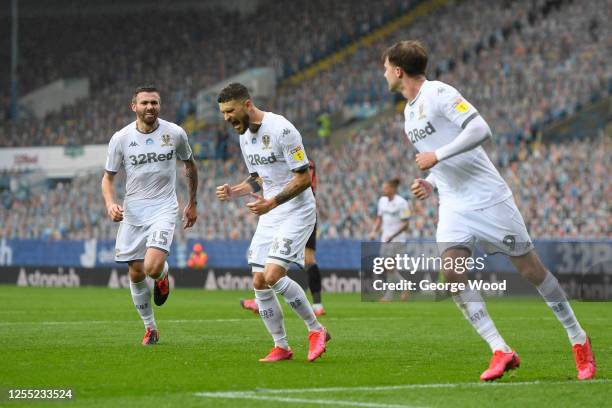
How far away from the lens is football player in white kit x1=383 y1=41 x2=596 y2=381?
8.76 m

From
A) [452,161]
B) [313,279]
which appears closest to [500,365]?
[452,161]

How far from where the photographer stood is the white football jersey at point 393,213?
23.2 metres

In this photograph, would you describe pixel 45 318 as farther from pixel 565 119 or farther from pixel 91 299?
pixel 565 119

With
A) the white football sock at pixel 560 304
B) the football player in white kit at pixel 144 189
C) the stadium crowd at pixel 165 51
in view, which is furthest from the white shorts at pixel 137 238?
the stadium crowd at pixel 165 51

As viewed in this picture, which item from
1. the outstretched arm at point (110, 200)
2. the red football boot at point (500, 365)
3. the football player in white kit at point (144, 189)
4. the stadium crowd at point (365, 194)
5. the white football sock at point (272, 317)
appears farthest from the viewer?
the stadium crowd at point (365, 194)

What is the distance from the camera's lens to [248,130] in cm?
1029

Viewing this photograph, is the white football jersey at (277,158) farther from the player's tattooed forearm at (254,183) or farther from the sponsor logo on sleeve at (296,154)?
the player's tattooed forearm at (254,183)

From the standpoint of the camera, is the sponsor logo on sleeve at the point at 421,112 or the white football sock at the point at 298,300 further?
the white football sock at the point at 298,300

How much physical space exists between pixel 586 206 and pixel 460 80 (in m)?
10.6

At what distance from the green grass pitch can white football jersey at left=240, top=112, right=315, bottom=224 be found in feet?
4.31

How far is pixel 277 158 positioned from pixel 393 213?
13.3 metres

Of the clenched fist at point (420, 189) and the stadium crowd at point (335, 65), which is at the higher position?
the stadium crowd at point (335, 65)

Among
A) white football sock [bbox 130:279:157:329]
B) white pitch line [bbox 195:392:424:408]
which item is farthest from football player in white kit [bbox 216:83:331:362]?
white pitch line [bbox 195:392:424:408]

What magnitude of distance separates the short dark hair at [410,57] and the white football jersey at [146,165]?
4030mm
